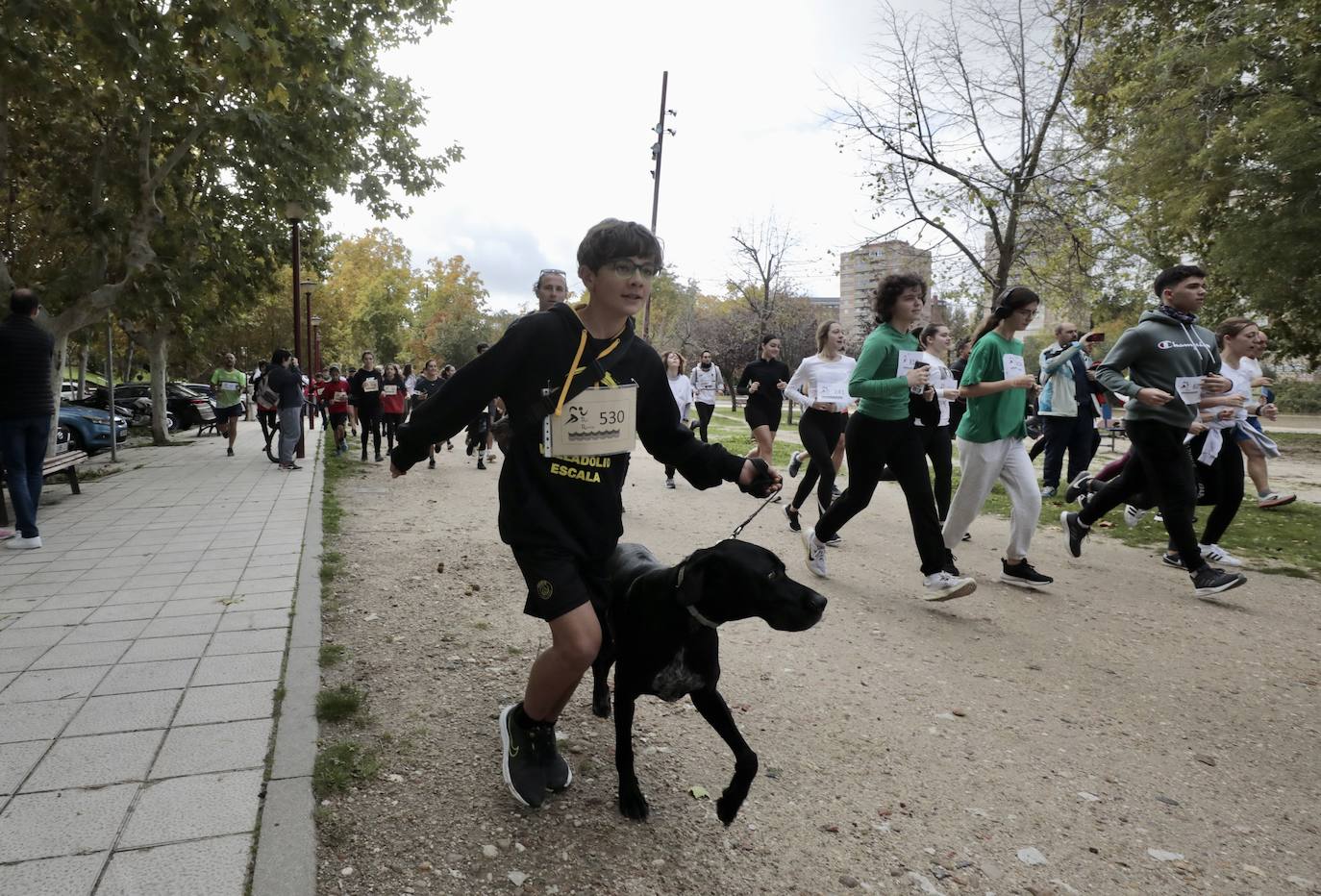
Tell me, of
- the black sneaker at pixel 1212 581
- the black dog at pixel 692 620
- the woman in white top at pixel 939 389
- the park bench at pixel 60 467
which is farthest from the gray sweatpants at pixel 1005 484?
the park bench at pixel 60 467

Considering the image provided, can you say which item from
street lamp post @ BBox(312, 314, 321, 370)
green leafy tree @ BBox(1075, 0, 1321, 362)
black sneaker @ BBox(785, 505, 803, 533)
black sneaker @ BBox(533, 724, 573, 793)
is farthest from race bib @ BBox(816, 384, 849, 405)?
street lamp post @ BBox(312, 314, 321, 370)

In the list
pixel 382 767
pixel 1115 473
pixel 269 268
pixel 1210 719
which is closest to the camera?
pixel 382 767

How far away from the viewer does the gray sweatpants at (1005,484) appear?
209 inches

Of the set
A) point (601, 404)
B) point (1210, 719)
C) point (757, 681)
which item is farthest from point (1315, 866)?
point (601, 404)

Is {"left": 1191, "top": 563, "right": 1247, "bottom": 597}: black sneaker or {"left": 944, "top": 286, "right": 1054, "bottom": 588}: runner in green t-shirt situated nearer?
{"left": 1191, "top": 563, "right": 1247, "bottom": 597}: black sneaker

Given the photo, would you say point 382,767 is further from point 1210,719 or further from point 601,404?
point 1210,719

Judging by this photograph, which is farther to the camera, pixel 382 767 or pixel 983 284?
pixel 983 284

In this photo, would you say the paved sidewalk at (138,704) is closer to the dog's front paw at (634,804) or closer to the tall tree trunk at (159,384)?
the dog's front paw at (634,804)

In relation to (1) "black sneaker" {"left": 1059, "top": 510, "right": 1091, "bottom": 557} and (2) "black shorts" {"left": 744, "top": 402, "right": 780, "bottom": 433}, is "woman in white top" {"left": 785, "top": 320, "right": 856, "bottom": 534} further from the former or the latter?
(1) "black sneaker" {"left": 1059, "top": 510, "right": 1091, "bottom": 557}

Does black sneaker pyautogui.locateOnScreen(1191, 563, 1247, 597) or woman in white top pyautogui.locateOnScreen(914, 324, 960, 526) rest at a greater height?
woman in white top pyautogui.locateOnScreen(914, 324, 960, 526)

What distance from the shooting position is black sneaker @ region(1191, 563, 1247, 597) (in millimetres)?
5078

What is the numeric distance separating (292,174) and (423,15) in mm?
3023

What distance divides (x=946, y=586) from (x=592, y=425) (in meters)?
3.30

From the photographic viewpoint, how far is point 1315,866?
2.43m
